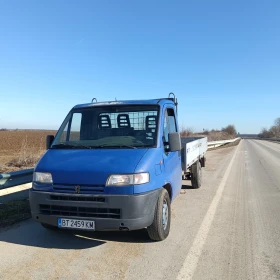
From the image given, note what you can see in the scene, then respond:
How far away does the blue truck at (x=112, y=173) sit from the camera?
160 inches

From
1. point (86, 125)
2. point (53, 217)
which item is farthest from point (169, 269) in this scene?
point (86, 125)

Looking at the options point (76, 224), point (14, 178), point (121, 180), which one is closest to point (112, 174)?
point (121, 180)

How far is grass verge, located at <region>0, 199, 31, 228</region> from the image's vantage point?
568cm

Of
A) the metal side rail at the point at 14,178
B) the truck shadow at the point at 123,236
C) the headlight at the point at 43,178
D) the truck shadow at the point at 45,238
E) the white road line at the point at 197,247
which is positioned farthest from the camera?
the metal side rail at the point at 14,178

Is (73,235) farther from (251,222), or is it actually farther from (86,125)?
(251,222)

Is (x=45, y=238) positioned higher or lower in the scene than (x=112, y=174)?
lower

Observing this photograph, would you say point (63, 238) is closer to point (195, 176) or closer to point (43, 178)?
point (43, 178)

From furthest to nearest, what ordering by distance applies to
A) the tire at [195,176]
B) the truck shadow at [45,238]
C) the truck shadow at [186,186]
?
the truck shadow at [186,186] → the tire at [195,176] → the truck shadow at [45,238]

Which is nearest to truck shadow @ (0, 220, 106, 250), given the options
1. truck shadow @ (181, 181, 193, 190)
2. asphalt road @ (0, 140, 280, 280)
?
asphalt road @ (0, 140, 280, 280)

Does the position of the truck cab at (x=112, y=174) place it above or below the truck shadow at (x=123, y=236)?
above

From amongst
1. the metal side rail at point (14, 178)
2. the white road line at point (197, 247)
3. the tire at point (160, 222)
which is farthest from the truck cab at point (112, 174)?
the metal side rail at point (14, 178)

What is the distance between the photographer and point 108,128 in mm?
5387

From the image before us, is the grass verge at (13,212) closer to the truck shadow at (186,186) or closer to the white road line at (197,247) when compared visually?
the white road line at (197,247)

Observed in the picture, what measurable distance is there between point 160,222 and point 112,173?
1.11m
